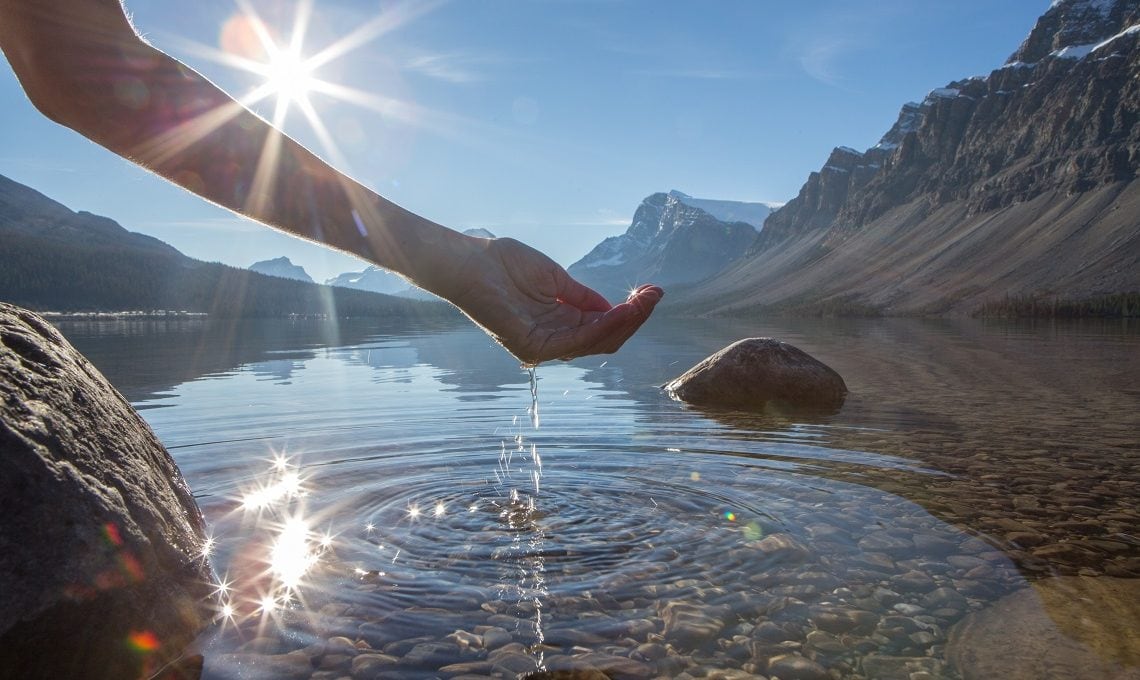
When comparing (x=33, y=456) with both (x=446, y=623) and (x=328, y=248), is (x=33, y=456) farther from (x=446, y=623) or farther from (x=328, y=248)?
(x=446, y=623)

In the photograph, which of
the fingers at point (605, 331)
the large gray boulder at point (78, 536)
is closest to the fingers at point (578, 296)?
the fingers at point (605, 331)

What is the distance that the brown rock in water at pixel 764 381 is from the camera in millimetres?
17031

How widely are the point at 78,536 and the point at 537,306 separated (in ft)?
9.52

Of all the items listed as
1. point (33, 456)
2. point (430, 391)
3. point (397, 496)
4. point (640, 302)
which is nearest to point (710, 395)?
point (430, 391)

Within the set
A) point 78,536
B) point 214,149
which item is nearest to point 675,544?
point 78,536

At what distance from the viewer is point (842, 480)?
891 cm

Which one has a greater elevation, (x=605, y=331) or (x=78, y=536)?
(x=605, y=331)

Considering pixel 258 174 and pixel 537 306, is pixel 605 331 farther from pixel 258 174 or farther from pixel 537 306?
pixel 258 174

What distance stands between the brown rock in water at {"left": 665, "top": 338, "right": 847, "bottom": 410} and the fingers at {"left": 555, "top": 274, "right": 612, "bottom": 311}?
12091mm

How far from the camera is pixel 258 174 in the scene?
3984 millimetres

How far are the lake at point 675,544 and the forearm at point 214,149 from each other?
2.37 m

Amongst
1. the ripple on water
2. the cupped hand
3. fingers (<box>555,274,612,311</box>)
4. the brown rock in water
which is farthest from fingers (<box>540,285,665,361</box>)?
the brown rock in water

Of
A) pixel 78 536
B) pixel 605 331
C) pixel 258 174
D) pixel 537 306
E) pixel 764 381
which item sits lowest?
pixel 78 536

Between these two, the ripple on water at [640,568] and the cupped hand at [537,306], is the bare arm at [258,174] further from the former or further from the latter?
the ripple on water at [640,568]
